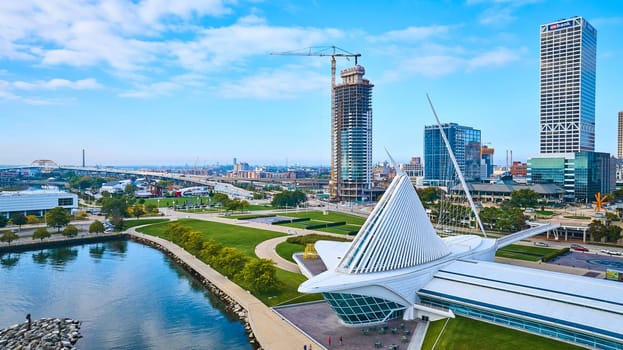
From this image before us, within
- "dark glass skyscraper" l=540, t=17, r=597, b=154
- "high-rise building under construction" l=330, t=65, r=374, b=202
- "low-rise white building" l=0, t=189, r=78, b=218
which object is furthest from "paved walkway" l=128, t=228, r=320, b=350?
"dark glass skyscraper" l=540, t=17, r=597, b=154

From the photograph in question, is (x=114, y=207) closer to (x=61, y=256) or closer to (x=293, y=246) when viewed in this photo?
(x=61, y=256)

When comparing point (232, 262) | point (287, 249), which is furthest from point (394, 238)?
point (287, 249)

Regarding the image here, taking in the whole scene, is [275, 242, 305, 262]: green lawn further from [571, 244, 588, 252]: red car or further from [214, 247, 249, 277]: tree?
[571, 244, 588, 252]: red car

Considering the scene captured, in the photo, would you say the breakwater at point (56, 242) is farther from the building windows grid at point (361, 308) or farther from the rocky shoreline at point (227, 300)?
the building windows grid at point (361, 308)

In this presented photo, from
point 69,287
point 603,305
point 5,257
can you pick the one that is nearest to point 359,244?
point 603,305

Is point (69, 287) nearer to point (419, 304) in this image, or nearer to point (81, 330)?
point (81, 330)

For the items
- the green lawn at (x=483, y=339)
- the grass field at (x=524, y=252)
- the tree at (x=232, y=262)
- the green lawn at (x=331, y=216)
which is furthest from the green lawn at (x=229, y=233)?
the grass field at (x=524, y=252)
